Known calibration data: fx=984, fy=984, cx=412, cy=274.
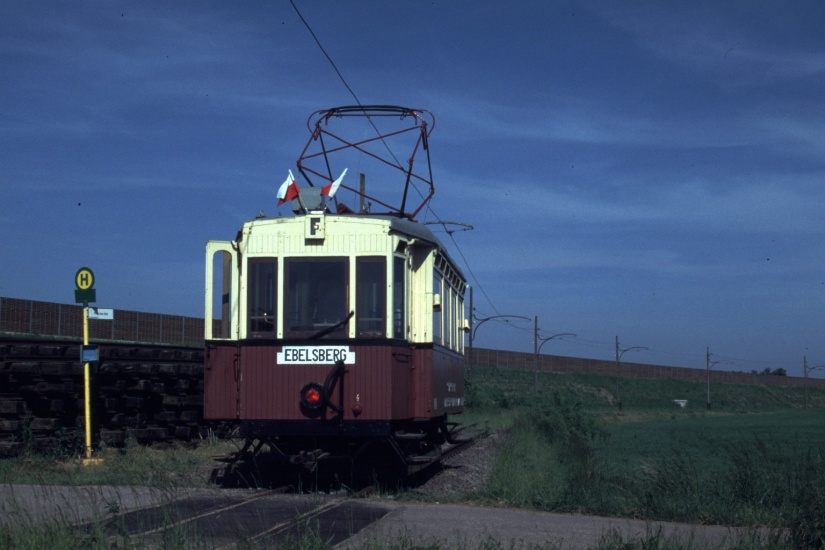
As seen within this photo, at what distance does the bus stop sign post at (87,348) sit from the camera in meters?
14.1

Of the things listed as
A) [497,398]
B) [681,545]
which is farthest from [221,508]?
[497,398]

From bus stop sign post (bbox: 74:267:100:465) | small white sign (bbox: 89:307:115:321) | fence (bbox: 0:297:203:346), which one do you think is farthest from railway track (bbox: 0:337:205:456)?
fence (bbox: 0:297:203:346)

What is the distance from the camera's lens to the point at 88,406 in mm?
14125

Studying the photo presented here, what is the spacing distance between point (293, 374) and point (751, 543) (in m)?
5.74

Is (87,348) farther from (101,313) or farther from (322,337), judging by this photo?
(322,337)

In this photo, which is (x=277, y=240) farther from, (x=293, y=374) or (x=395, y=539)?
(x=395, y=539)

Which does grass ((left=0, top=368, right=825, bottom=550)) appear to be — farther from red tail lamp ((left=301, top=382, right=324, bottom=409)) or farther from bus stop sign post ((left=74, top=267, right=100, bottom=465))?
red tail lamp ((left=301, top=382, right=324, bottom=409))

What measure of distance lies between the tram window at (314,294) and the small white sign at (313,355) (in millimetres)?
204

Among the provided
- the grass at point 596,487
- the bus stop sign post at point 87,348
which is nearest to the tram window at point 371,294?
the grass at point 596,487

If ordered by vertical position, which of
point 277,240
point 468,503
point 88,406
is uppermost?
point 277,240

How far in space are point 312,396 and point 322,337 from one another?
71 cm

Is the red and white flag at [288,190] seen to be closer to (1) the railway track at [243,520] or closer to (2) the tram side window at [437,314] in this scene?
(2) the tram side window at [437,314]

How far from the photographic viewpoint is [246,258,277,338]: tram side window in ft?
38.6

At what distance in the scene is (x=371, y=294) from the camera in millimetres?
11703
